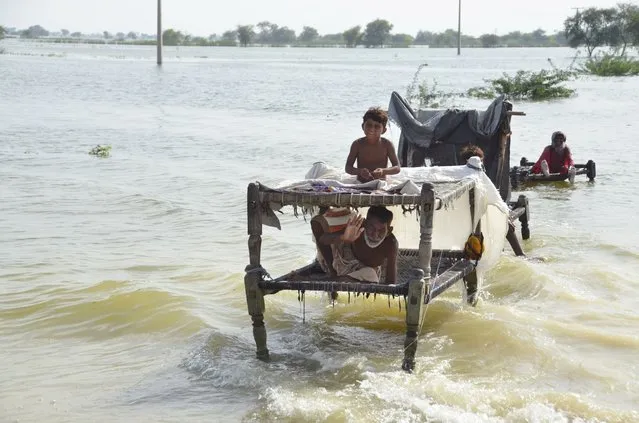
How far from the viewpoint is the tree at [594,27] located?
6556cm

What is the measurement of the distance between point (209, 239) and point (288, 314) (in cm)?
312

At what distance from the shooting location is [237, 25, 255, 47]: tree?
126 m

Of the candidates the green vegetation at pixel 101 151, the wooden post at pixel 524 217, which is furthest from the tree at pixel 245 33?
the wooden post at pixel 524 217

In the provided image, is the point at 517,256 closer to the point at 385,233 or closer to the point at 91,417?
the point at 385,233

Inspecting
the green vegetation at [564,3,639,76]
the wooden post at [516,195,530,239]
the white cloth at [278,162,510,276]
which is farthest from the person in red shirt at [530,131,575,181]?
the green vegetation at [564,3,639,76]

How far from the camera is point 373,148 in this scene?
6590mm

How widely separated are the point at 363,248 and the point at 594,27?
65.3 m

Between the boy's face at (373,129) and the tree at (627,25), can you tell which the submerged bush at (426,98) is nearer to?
the boy's face at (373,129)

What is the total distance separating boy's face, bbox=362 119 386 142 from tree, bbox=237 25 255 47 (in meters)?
122

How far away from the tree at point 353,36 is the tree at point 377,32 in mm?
1063

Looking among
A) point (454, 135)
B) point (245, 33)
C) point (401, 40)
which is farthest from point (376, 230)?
point (401, 40)

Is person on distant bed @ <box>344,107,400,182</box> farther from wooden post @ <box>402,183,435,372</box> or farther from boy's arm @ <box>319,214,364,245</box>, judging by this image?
wooden post @ <box>402,183,435,372</box>

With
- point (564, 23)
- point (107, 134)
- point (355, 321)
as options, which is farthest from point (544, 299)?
point (564, 23)

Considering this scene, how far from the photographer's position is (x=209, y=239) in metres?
10.3
